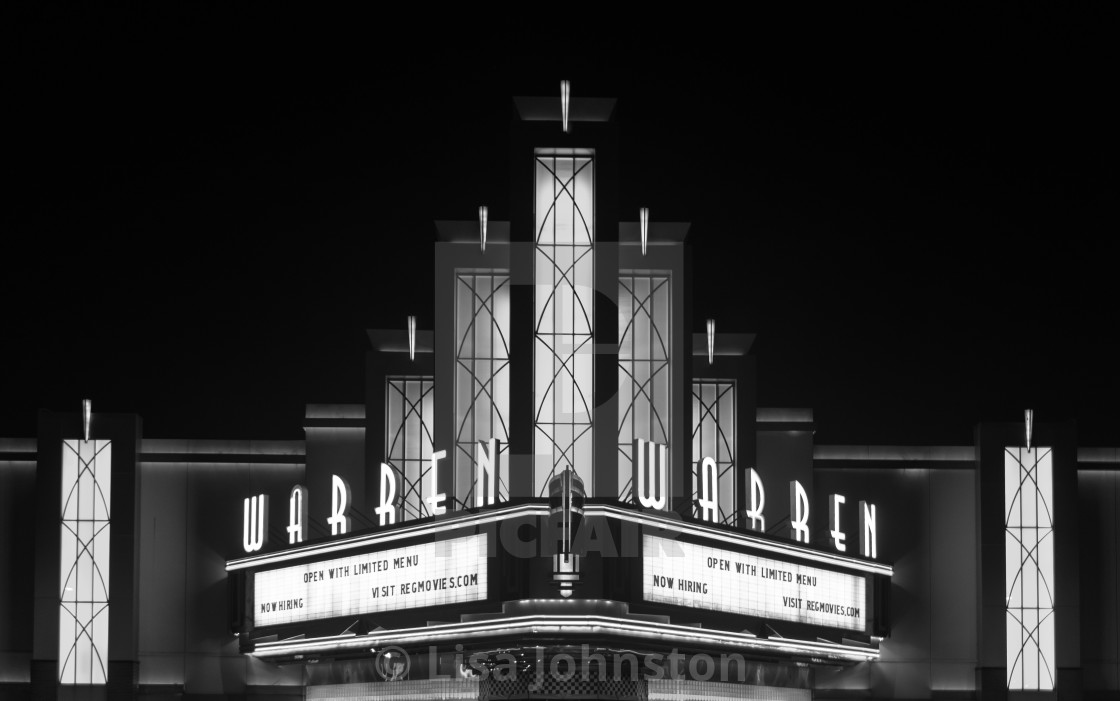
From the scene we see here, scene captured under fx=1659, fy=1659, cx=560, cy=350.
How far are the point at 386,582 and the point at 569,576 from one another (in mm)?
4673

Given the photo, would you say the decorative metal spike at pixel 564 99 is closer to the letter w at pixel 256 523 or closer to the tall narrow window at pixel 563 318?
the tall narrow window at pixel 563 318

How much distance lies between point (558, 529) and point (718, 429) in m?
10.2

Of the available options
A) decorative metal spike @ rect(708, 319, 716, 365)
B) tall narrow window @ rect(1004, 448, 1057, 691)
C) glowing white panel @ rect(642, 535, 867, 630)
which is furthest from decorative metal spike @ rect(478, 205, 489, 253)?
tall narrow window @ rect(1004, 448, 1057, 691)

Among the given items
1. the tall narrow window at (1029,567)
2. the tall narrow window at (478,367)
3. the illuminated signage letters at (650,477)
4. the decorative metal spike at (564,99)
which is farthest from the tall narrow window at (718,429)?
the decorative metal spike at (564,99)

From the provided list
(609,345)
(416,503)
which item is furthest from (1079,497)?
(416,503)

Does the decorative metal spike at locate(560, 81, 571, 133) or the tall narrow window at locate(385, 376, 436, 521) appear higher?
the decorative metal spike at locate(560, 81, 571, 133)

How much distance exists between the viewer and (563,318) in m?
32.8

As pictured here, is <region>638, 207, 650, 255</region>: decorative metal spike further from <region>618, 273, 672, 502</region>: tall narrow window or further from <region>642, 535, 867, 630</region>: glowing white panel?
<region>642, 535, 867, 630</region>: glowing white panel

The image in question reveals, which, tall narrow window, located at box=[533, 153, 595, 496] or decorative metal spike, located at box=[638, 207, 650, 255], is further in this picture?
decorative metal spike, located at box=[638, 207, 650, 255]

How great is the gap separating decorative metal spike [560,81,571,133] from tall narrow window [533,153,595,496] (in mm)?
664

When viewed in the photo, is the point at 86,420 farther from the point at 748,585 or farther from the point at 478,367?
the point at 748,585

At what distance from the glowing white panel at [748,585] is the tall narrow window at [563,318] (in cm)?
310

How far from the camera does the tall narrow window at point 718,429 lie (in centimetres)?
3672

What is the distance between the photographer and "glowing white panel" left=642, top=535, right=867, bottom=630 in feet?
95.5
